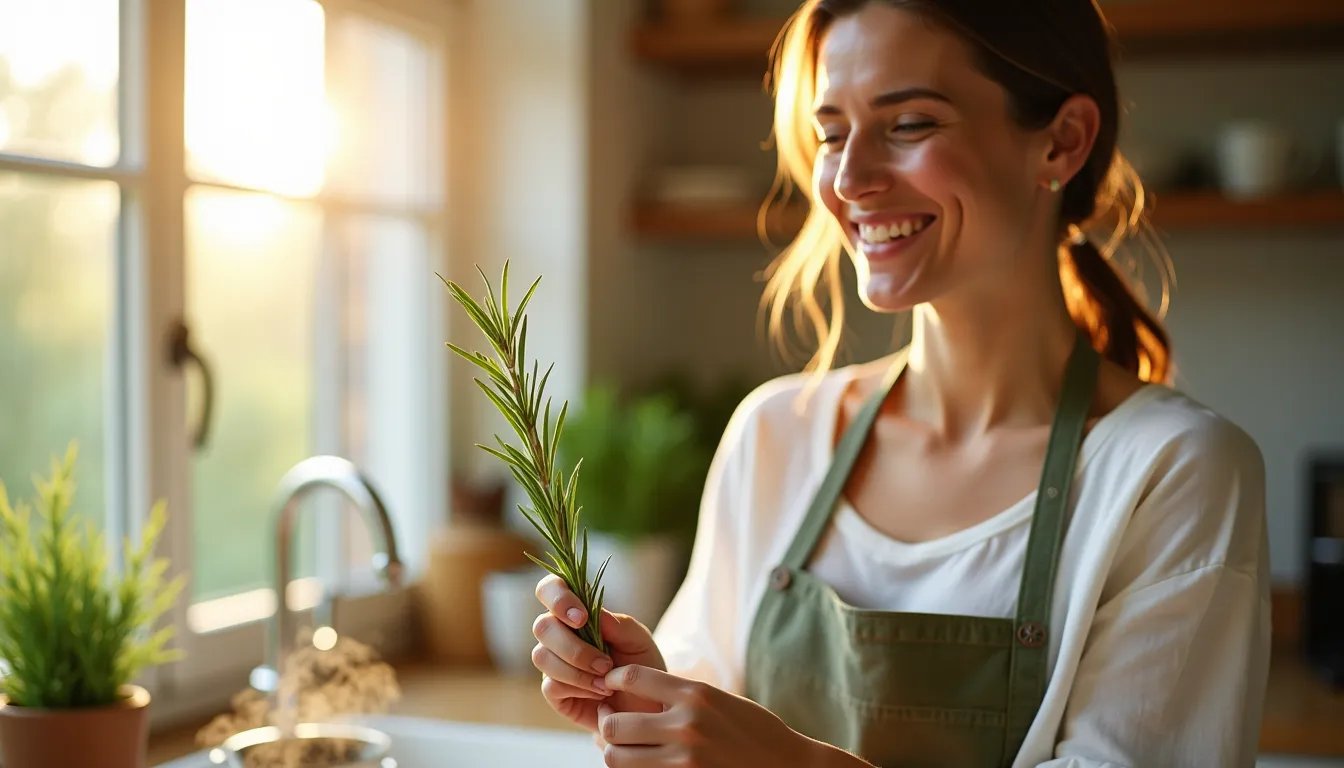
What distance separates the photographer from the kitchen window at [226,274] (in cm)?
178

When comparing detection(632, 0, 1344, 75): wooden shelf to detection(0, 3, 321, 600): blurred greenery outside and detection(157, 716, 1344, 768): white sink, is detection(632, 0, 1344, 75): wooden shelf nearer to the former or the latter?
detection(0, 3, 321, 600): blurred greenery outside

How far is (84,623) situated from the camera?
145cm

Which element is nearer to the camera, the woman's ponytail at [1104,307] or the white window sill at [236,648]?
the woman's ponytail at [1104,307]

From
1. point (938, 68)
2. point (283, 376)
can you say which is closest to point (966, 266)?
point (938, 68)

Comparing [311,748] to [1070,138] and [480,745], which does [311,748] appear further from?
[1070,138]

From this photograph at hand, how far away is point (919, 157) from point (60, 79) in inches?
43.2

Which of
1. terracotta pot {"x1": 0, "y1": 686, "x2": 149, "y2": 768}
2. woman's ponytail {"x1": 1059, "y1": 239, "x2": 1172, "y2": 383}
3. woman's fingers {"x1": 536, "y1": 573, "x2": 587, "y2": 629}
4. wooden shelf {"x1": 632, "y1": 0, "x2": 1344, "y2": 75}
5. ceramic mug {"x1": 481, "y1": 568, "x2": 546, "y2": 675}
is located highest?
wooden shelf {"x1": 632, "y1": 0, "x2": 1344, "y2": 75}

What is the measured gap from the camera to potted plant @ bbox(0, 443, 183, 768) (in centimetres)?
141

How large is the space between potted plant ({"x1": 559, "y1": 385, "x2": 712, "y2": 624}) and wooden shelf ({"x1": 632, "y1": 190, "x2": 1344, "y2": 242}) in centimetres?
48

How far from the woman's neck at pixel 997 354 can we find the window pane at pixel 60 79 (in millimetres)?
1085

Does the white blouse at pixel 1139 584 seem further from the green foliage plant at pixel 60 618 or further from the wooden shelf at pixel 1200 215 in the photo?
the wooden shelf at pixel 1200 215

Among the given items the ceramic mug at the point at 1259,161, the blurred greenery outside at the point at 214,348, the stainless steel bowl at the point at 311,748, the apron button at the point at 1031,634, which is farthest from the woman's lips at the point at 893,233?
the ceramic mug at the point at 1259,161

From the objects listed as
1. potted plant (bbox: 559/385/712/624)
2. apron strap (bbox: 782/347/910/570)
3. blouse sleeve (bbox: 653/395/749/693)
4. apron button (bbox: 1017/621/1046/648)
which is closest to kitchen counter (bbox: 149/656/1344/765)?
potted plant (bbox: 559/385/712/624)

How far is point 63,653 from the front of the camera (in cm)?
145
